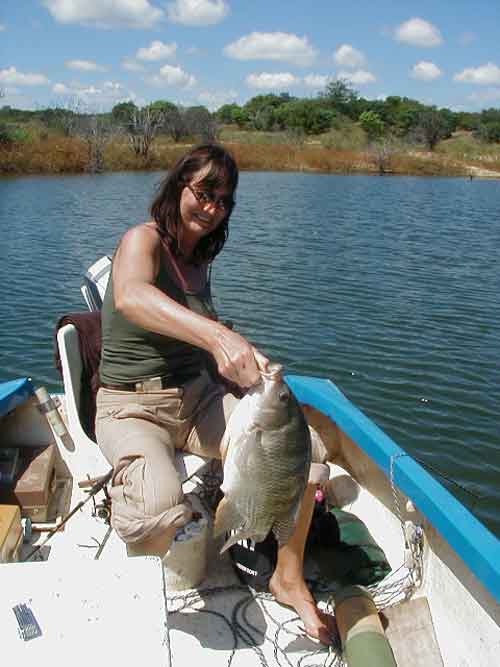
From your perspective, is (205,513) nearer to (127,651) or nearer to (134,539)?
(134,539)

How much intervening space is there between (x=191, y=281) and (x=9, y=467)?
1769mm

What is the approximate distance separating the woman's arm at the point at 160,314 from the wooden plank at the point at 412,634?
1.61 m

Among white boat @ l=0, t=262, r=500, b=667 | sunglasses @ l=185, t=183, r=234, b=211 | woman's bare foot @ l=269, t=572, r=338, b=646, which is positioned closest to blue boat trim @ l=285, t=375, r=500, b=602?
white boat @ l=0, t=262, r=500, b=667

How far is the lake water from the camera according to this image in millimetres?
8609

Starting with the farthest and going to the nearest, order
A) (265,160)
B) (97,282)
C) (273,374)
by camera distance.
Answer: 1. (265,160)
2. (97,282)
3. (273,374)

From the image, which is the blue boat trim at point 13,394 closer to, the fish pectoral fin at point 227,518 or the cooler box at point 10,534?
the cooler box at point 10,534

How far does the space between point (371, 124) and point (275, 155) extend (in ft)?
92.7

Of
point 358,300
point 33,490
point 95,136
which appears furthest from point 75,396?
point 95,136

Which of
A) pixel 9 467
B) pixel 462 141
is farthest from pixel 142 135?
pixel 9 467

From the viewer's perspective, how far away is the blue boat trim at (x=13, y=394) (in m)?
4.14

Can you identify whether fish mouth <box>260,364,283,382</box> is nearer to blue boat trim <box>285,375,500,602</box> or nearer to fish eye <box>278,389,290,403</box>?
fish eye <box>278,389,290,403</box>

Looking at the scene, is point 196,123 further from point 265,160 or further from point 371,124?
point 371,124

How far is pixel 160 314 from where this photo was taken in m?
2.79

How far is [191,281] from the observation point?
3.55 meters
